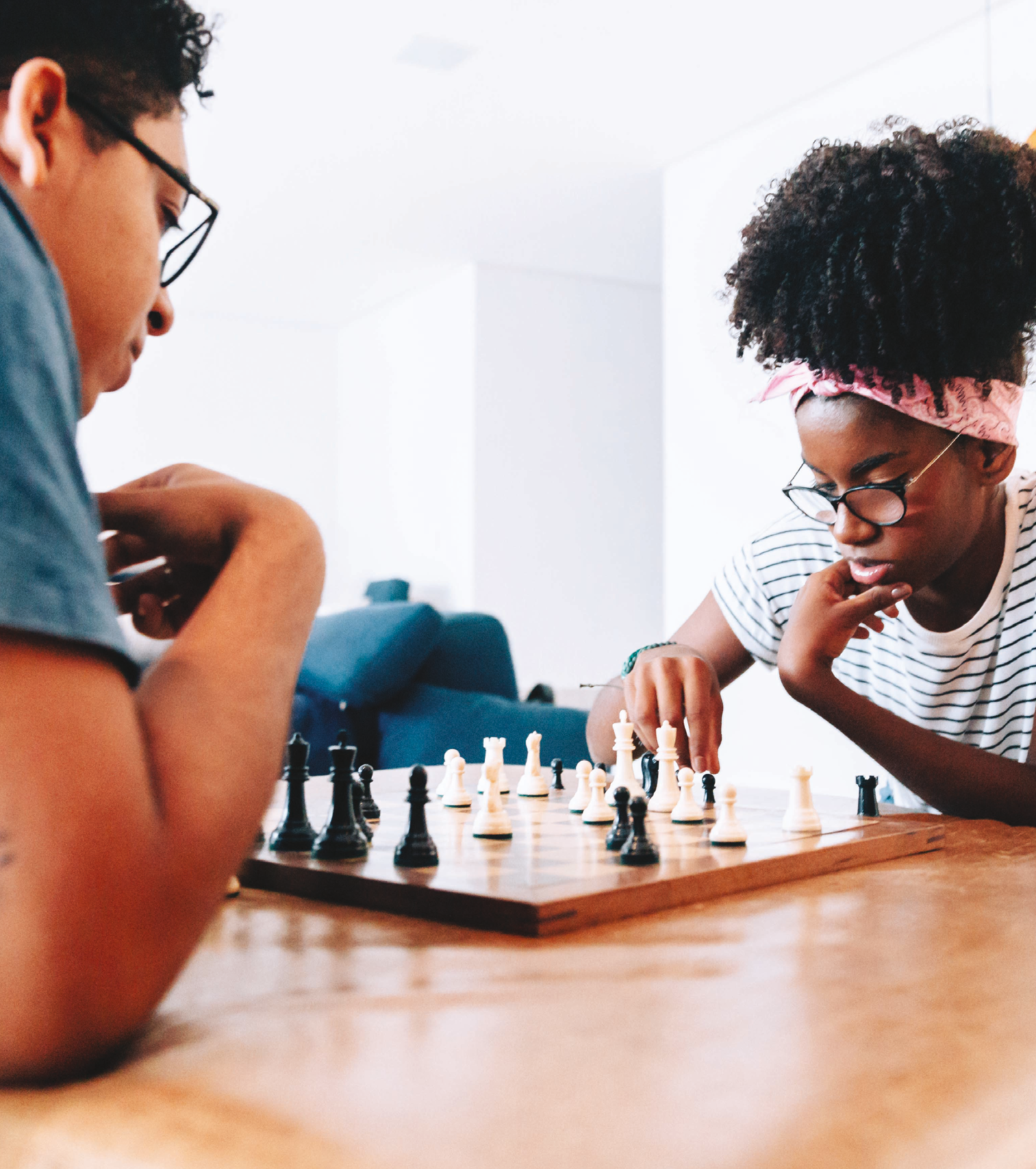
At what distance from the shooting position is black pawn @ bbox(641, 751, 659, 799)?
1.42 meters

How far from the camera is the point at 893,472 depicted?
151 cm

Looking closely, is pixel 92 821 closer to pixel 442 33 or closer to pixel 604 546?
pixel 442 33

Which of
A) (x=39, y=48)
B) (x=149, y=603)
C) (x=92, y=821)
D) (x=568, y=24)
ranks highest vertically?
(x=568, y=24)

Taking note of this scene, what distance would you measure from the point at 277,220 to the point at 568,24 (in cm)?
271

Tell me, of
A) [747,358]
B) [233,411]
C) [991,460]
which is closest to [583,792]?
[991,460]

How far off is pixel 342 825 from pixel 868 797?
61 centimetres

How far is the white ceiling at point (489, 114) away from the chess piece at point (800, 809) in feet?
11.5

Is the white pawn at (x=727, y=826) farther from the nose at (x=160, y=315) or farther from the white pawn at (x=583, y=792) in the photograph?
the nose at (x=160, y=315)

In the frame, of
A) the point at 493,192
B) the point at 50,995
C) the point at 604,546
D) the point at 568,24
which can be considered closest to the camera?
the point at 50,995

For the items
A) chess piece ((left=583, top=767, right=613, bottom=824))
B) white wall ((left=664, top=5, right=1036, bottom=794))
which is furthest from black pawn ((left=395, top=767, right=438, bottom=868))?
white wall ((left=664, top=5, right=1036, bottom=794))

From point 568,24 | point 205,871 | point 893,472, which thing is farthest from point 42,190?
point 568,24

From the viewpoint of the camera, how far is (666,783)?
50.0 inches

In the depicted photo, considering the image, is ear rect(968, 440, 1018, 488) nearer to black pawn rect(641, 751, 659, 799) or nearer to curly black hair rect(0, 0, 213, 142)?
black pawn rect(641, 751, 659, 799)

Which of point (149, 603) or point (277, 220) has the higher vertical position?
point (277, 220)
